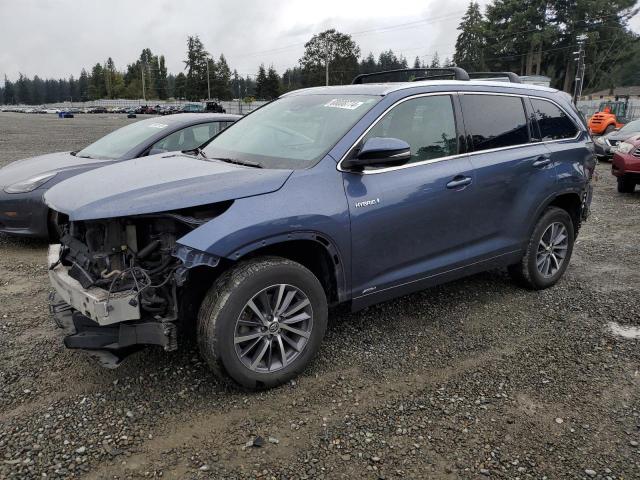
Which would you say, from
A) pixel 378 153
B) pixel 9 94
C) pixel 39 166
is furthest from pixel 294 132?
pixel 9 94

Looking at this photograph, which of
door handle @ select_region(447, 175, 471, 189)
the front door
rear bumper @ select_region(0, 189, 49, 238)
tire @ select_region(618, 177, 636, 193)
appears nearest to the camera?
the front door

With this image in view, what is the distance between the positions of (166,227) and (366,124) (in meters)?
1.50

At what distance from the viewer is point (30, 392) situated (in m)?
3.26

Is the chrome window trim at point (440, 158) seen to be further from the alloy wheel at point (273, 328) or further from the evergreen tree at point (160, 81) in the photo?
the evergreen tree at point (160, 81)

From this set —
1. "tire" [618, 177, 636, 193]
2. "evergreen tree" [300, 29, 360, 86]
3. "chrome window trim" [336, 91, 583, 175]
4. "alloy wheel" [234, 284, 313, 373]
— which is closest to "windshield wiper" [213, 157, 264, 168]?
"chrome window trim" [336, 91, 583, 175]

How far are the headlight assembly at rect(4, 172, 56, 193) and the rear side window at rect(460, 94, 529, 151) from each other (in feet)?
14.7

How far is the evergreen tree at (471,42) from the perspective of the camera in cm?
7717

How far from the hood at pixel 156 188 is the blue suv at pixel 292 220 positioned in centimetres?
1

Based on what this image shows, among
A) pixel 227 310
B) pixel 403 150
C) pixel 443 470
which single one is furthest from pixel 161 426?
pixel 403 150

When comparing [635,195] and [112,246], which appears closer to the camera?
[112,246]

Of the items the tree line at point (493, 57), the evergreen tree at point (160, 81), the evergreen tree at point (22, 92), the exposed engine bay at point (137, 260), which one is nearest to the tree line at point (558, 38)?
the tree line at point (493, 57)

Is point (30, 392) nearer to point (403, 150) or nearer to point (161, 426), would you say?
point (161, 426)

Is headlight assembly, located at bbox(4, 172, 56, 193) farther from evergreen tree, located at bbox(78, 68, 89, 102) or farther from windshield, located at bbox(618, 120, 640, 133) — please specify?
evergreen tree, located at bbox(78, 68, 89, 102)

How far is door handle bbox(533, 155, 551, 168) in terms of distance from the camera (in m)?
4.61
